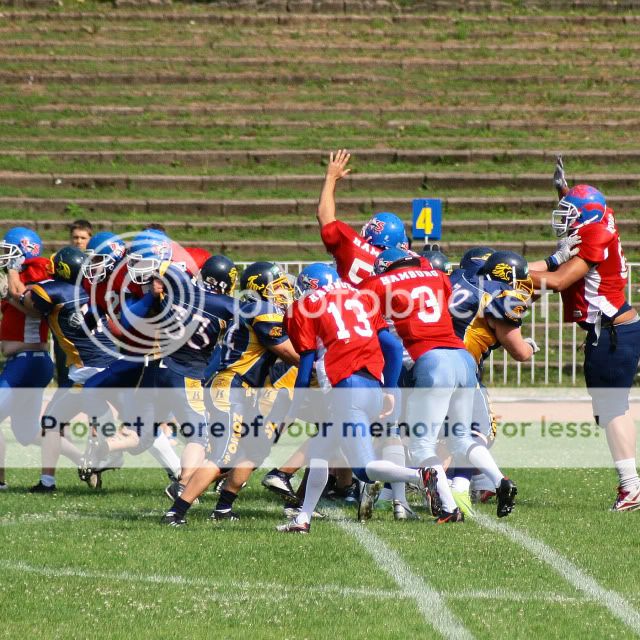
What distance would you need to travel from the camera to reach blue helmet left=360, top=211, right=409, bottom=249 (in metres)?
9.59

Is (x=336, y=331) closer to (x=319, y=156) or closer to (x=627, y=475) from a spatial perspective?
(x=627, y=475)

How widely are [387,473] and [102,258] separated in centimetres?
400

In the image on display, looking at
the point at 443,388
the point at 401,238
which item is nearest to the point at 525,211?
the point at 401,238

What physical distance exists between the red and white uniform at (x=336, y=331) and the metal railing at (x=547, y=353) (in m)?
8.64

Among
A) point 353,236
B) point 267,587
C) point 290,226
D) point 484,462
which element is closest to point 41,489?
point 353,236

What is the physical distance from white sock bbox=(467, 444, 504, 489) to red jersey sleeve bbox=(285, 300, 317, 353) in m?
1.29

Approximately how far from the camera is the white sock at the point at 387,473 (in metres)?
7.66

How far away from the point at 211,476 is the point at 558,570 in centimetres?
254

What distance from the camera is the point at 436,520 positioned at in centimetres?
837

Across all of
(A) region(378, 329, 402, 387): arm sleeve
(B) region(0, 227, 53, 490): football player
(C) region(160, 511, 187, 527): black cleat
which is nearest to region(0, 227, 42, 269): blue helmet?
(B) region(0, 227, 53, 490): football player

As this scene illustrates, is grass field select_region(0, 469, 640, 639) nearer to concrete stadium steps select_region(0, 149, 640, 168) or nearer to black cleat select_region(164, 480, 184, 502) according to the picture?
black cleat select_region(164, 480, 184, 502)

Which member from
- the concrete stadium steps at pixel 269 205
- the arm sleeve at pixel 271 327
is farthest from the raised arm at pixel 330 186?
the concrete stadium steps at pixel 269 205

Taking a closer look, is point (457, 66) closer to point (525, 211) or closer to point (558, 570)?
point (525, 211)

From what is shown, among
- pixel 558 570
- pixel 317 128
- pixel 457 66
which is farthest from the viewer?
pixel 457 66
